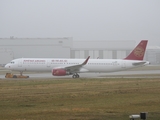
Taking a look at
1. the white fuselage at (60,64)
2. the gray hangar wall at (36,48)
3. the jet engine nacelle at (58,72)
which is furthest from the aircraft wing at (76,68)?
the gray hangar wall at (36,48)

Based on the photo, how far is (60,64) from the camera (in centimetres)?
4856

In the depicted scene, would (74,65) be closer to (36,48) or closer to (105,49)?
(36,48)

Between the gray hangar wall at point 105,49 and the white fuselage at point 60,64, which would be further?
the gray hangar wall at point 105,49

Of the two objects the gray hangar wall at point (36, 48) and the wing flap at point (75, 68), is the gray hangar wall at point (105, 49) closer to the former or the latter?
the gray hangar wall at point (36, 48)

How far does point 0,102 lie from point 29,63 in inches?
1103

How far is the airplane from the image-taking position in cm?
4769

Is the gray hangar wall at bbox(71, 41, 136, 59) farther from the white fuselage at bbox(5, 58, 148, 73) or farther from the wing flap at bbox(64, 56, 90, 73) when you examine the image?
the wing flap at bbox(64, 56, 90, 73)

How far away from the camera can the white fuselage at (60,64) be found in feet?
157

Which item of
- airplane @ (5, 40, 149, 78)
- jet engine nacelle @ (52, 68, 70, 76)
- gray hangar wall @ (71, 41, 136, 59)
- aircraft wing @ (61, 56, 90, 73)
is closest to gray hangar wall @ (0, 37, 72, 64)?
gray hangar wall @ (71, 41, 136, 59)

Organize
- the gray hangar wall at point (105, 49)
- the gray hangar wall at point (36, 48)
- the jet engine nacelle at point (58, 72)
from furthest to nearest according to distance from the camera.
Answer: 1. the gray hangar wall at point (105, 49)
2. the gray hangar wall at point (36, 48)
3. the jet engine nacelle at point (58, 72)

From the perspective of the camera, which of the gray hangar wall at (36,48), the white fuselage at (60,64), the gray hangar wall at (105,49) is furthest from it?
the gray hangar wall at (105,49)

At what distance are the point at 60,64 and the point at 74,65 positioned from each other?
2.31m

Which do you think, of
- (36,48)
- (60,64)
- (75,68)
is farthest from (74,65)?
(36,48)

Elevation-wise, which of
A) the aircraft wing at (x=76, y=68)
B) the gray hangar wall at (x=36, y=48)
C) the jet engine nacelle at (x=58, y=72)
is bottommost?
the jet engine nacelle at (x=58, y=72)
